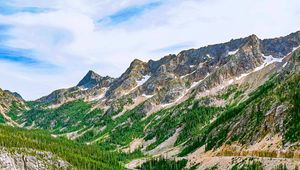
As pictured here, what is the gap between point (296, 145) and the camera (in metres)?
200

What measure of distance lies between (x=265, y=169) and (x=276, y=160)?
21.1 ft

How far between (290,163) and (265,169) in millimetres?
13184

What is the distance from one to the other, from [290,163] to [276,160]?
10.8m

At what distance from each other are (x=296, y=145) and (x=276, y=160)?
1105 cm

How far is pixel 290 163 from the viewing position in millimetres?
189500

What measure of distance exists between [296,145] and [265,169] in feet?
57.2

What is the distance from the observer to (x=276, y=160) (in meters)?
200

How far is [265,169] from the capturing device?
199m

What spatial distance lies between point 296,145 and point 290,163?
13323 millimetres
